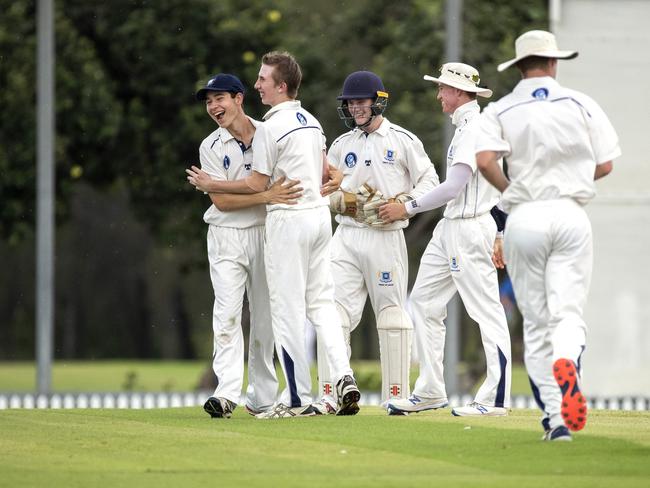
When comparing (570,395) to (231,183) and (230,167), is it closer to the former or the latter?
(231,183)

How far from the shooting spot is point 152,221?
25.7 m

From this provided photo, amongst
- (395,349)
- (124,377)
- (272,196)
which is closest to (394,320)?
(395,349)

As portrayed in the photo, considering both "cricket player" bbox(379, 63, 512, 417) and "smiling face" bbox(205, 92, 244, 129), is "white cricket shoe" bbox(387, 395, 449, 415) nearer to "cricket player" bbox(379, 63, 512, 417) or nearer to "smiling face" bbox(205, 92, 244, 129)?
"cricket player" bbox(379, 63, 512, 417)

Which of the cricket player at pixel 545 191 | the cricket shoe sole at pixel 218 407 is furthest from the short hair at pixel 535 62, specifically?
the cricket shoe sole at pixel 218 407

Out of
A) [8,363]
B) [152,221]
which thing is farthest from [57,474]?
[8,363]

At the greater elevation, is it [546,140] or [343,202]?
[546,140]

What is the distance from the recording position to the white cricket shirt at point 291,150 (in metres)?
10.6

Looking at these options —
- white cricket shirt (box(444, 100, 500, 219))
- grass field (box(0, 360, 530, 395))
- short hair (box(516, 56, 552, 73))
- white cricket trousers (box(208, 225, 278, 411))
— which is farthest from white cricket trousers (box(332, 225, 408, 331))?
grass field (box(0, 360, 530, 395))

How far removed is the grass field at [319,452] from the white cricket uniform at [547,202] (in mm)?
530

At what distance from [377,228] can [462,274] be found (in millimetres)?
828

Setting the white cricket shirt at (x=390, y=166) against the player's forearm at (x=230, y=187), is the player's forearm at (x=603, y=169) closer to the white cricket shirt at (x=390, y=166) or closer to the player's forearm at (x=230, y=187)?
the white cricket shirt at (x=390, y=166)

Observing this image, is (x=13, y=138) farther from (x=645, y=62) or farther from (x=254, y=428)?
(x=254, y=428)

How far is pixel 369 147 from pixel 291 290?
1.39 metres

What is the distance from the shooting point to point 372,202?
11.4 m
